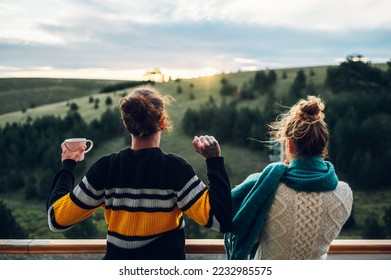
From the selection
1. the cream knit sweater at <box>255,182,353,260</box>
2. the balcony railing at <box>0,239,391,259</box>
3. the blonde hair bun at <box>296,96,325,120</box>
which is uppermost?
the blonde hair bun at <box>296,96,325,120</box>

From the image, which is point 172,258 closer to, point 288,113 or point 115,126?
point 288,113

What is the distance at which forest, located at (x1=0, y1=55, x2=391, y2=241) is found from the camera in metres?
15.4

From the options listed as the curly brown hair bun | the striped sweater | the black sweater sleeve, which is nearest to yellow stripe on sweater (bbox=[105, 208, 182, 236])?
the striped sweater

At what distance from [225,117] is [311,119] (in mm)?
18232

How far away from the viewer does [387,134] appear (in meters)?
16.3

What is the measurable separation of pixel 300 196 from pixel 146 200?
1.55ft

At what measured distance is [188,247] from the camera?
174cm

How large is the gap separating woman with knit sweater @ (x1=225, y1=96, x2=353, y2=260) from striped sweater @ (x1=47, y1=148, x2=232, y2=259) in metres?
0.14

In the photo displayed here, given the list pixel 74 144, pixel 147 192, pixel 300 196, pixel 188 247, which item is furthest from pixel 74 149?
pixel 300 196

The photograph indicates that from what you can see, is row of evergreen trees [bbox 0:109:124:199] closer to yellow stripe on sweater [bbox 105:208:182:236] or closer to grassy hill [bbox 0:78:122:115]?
grassy hill [bbox 0:78:122:115]

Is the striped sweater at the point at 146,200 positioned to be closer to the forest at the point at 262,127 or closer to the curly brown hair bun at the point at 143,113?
the curly brown hair bun at the point at 143,113

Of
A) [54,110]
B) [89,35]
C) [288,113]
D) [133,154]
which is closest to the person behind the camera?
[133,154]

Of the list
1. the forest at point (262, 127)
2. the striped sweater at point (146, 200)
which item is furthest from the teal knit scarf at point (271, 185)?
the forest at point (262, 127)

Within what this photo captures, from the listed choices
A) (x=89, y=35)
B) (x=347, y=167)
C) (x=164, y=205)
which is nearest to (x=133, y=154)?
(x=164, y=205)
